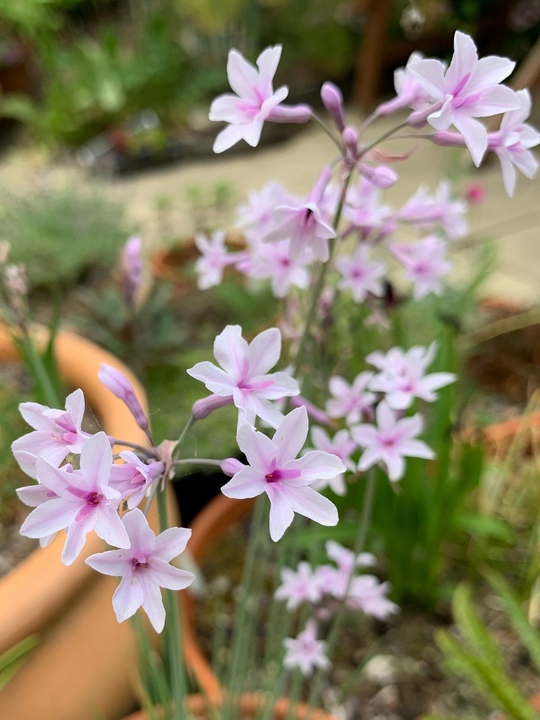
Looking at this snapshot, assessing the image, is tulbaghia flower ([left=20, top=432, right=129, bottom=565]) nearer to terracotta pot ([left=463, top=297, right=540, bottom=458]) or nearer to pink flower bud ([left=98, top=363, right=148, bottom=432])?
pink flower bud ([left=98, top=363, right=148, bottom=432])

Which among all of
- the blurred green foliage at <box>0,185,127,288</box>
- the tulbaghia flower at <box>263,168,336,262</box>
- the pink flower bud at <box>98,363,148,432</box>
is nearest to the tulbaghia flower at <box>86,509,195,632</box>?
the pink flower bud at <box>98,363,148,432</box>

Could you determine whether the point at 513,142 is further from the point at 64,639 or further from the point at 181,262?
the point at 181,262

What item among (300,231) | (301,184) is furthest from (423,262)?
(301,184)

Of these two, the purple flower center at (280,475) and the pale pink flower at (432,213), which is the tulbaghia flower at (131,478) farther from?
the pale pink flower at (432,213)

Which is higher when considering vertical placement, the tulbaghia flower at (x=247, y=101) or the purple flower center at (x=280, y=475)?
the tulbaghia flower at (x=247, y=101)

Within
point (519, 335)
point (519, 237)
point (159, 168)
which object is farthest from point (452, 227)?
point (159, 168)

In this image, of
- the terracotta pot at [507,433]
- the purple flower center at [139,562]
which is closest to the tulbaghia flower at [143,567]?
the purple flower center at [139,562]
